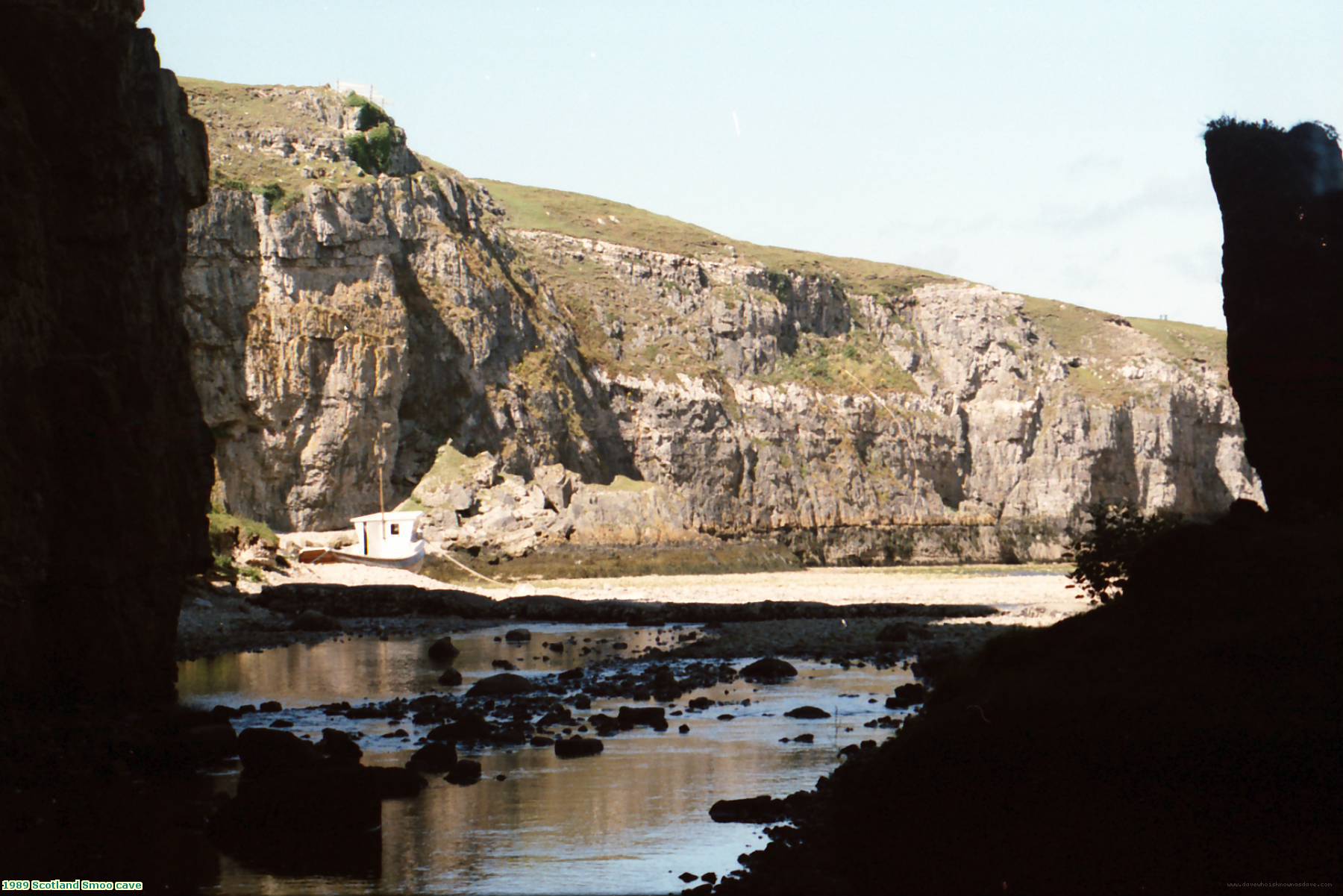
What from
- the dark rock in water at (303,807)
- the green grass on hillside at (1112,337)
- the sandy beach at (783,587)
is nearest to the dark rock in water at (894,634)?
the sandy beach at (783,587)

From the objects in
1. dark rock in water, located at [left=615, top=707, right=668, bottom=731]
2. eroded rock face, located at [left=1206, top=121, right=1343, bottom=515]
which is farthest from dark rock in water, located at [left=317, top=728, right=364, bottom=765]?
eroded rock face, located at [left=1206, top=121, right=1343, bottom=515]

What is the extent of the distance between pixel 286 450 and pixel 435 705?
53822 mm

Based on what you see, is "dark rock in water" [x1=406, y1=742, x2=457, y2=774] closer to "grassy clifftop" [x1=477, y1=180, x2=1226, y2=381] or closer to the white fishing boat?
the white fishing boat

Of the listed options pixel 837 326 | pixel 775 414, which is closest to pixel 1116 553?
pixel 775 414

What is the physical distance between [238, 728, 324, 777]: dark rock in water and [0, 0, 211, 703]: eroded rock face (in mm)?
4042

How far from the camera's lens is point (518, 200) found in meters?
140

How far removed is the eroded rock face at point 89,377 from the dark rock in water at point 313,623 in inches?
844

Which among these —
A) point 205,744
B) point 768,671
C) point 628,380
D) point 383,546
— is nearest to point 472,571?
point 383,546

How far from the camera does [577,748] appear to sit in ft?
62.0

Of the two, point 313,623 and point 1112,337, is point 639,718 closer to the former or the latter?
point 313,623

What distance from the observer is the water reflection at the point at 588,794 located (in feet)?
40.7

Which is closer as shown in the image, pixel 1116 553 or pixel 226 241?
pixel 1116 553

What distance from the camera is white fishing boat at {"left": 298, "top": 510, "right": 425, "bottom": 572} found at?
214ft

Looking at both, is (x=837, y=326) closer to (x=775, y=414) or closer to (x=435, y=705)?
(x=775, y=414)
